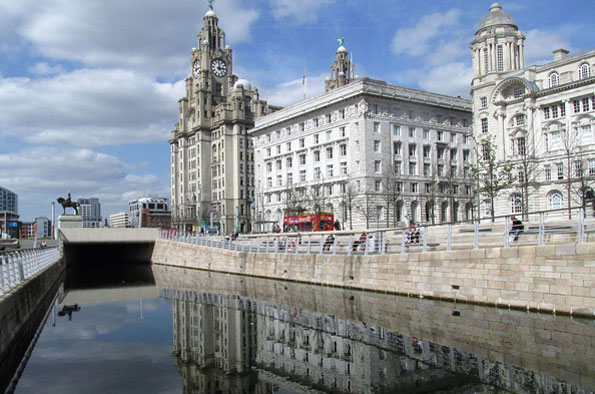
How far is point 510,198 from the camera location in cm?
6538

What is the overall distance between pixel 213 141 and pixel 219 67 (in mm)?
20944

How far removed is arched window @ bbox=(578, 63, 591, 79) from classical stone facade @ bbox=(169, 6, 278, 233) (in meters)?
71.4

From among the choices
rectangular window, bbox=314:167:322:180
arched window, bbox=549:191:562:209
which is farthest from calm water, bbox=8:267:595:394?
rectangular window, bbox=314:167:322:180

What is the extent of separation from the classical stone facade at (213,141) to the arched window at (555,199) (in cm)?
6588

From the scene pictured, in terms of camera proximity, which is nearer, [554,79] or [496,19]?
[554,79]

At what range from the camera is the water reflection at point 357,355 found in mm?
12719

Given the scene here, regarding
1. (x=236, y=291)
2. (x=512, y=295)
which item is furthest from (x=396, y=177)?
(x=512, y=295)

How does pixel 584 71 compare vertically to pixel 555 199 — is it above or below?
above

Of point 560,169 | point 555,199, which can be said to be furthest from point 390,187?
point 560,169

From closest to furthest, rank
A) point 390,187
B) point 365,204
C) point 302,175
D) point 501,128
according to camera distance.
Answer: point 501,128, point 365,204, point 390,187, point 302,175

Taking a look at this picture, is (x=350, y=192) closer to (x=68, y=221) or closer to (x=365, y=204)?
(x=365, y=204)

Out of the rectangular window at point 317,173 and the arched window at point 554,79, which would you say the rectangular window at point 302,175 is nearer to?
the rectangular window at point 317,173

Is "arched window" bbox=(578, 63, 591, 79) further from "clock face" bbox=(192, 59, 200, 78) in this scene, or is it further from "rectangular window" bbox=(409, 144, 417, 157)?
"clock face" bbox=(192, 59, 200, 78)

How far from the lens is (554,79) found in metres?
64.2
